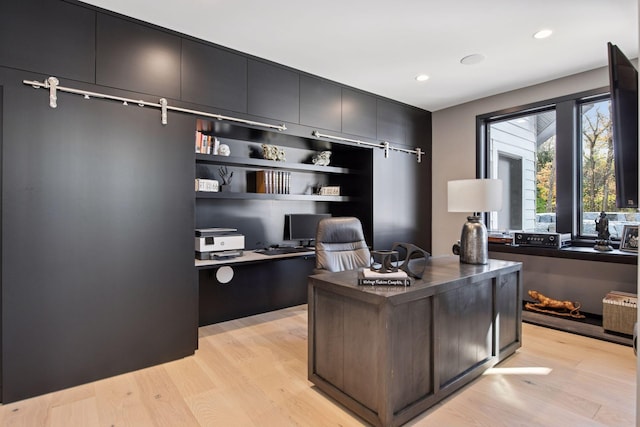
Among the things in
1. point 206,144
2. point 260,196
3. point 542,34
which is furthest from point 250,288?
point 542,34

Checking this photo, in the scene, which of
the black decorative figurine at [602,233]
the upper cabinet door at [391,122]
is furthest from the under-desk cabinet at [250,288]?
the black decorative figurine at [602,233]

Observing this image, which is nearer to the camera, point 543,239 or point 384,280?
point 384,280

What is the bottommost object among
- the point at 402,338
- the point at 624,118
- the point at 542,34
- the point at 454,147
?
the point at 402,338

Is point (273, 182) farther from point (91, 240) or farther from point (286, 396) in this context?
point (286, 396)

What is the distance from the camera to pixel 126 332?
7.85 ft

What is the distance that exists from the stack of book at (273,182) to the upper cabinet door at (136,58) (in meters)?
1.12

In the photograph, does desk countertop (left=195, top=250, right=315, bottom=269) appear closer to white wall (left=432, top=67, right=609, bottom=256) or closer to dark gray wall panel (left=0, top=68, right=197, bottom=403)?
dark gray wall panel (left=0, top=68, right=197, bottom=403)

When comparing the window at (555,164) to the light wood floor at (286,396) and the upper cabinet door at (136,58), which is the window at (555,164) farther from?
the upper cabinet door at (136,58)

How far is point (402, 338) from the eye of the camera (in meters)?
1.72

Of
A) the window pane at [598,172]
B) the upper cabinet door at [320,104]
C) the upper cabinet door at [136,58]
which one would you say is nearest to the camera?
the upper cabinet door at [136,58]

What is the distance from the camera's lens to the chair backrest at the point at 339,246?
108 inches

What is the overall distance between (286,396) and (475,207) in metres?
1.91

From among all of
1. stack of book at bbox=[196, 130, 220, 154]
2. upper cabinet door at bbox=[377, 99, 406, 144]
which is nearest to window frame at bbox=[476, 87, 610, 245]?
upper cabinet door at bbox=[377, 99, 406, 144]

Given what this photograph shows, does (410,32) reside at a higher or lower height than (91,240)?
higher
